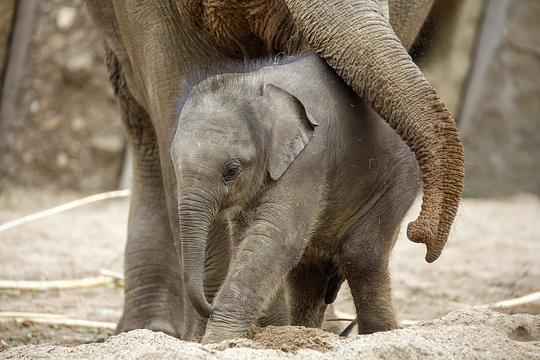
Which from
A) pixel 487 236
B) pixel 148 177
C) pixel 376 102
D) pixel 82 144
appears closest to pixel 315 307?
pixel 376 102

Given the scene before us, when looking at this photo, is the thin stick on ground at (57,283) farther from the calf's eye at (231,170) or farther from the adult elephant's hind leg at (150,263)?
the calf's eye at (231,170)

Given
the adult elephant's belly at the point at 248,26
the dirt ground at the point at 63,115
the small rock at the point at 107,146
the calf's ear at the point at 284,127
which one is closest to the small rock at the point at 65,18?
the dirt ground at the point at 63,115

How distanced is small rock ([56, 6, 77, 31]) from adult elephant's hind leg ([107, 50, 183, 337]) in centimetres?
505

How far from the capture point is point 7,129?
417 inches

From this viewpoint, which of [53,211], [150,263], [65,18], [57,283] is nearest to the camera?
[150,263]

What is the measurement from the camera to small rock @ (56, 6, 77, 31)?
10664mm

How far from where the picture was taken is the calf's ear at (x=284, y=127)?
3.80 metres

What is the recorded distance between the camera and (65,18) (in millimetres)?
10688

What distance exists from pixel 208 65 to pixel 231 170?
1027 mm

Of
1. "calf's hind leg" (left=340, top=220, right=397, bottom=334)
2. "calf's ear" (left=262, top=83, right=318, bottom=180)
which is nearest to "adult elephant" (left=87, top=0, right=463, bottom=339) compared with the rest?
"calf's ear" (left=262, top=83, right=318, bottom=180)

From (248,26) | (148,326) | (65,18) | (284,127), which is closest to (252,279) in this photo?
(284,127)

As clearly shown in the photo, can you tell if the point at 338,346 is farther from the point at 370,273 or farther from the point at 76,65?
the point at 76,65

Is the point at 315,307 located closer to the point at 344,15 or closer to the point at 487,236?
the point at 344,15

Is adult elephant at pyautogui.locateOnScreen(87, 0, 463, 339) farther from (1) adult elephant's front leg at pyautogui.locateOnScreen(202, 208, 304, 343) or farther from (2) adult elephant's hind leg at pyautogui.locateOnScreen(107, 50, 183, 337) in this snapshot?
(1) adult elephant's front leg at pyautogui.locateOnScreen(202, 208, 304, 343)
